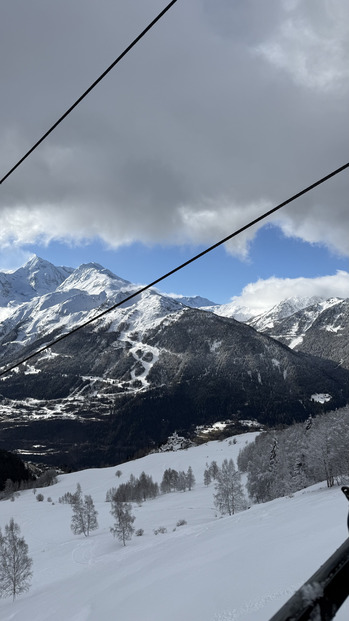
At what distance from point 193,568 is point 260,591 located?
33.0ft

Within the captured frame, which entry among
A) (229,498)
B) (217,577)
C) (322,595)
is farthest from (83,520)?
(322,595)

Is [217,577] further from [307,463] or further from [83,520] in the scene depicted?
[83,520]

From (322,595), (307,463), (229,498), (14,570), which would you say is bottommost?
(229,498)

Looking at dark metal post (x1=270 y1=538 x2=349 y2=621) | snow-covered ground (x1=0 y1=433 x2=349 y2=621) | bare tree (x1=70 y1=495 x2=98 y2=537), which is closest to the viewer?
dark metal post (x1=270 y1=538 x2=349 y2=621)

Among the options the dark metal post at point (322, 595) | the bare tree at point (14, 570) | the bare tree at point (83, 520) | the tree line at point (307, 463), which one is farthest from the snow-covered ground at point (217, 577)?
the tree line at point (307, 463)

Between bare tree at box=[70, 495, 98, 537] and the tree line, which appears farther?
bare tree at box=[70, 495, 98, 537]

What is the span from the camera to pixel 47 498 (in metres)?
133

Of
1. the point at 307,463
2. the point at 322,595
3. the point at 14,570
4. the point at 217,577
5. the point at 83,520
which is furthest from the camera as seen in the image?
the point at 83,520

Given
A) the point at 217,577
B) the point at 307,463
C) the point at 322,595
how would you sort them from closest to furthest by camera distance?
1. the point at 322,595
2. the point at 217,577
3. the point at 307,463

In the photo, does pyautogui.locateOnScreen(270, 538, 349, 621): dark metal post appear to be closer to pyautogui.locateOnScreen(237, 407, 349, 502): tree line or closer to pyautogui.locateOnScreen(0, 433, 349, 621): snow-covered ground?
pyautogui.locateOnScreen(0, 433, 349, 621): snow-covered ground

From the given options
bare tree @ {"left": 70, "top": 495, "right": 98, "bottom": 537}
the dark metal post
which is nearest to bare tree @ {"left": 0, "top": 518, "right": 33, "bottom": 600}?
bare tree @ {"left": 70, "top": 495, "right": 98, "bottom": 537}

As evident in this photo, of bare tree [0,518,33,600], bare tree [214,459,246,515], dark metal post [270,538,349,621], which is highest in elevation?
dark metal post [270,538,349,621]

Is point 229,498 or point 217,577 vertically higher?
point 217,577

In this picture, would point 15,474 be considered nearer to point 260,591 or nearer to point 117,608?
point 117,608
